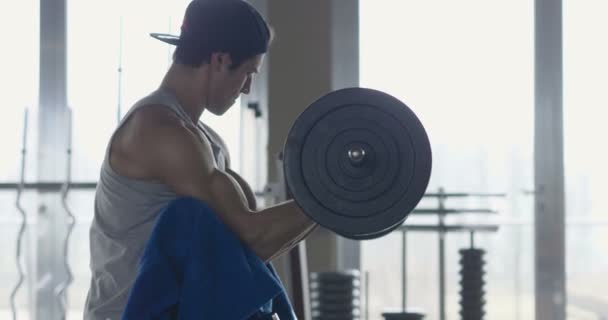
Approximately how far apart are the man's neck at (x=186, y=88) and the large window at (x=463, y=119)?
2.41 m

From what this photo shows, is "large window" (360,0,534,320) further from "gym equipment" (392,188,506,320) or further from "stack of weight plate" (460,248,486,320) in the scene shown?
"stack of weight plate" (460,248,486,320)

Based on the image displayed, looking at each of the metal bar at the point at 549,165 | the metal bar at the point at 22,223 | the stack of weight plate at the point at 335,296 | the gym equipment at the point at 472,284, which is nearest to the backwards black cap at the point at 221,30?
the stack of weight plate at the point at 335,296

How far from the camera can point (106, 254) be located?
55.2 inches

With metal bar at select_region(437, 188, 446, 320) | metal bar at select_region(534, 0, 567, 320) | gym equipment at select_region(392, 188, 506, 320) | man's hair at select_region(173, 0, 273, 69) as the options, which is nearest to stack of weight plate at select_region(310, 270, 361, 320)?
gym equipment at select_region(392, 188, 506, 320)

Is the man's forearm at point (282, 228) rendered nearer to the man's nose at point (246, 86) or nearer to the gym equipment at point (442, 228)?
the man's nose at point (246, 86)

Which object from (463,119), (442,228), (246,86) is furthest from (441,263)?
(246,86)

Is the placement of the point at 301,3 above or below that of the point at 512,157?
above

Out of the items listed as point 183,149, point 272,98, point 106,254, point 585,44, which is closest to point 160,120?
point 183,149

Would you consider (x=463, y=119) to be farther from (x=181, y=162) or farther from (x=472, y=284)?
(x=181, y=162)

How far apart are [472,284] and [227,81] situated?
224 cm

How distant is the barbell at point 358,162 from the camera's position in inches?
51.2

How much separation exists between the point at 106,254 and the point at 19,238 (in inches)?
93.5

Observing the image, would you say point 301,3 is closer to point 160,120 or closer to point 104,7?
point 104,7

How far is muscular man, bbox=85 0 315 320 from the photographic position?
1.32 m
